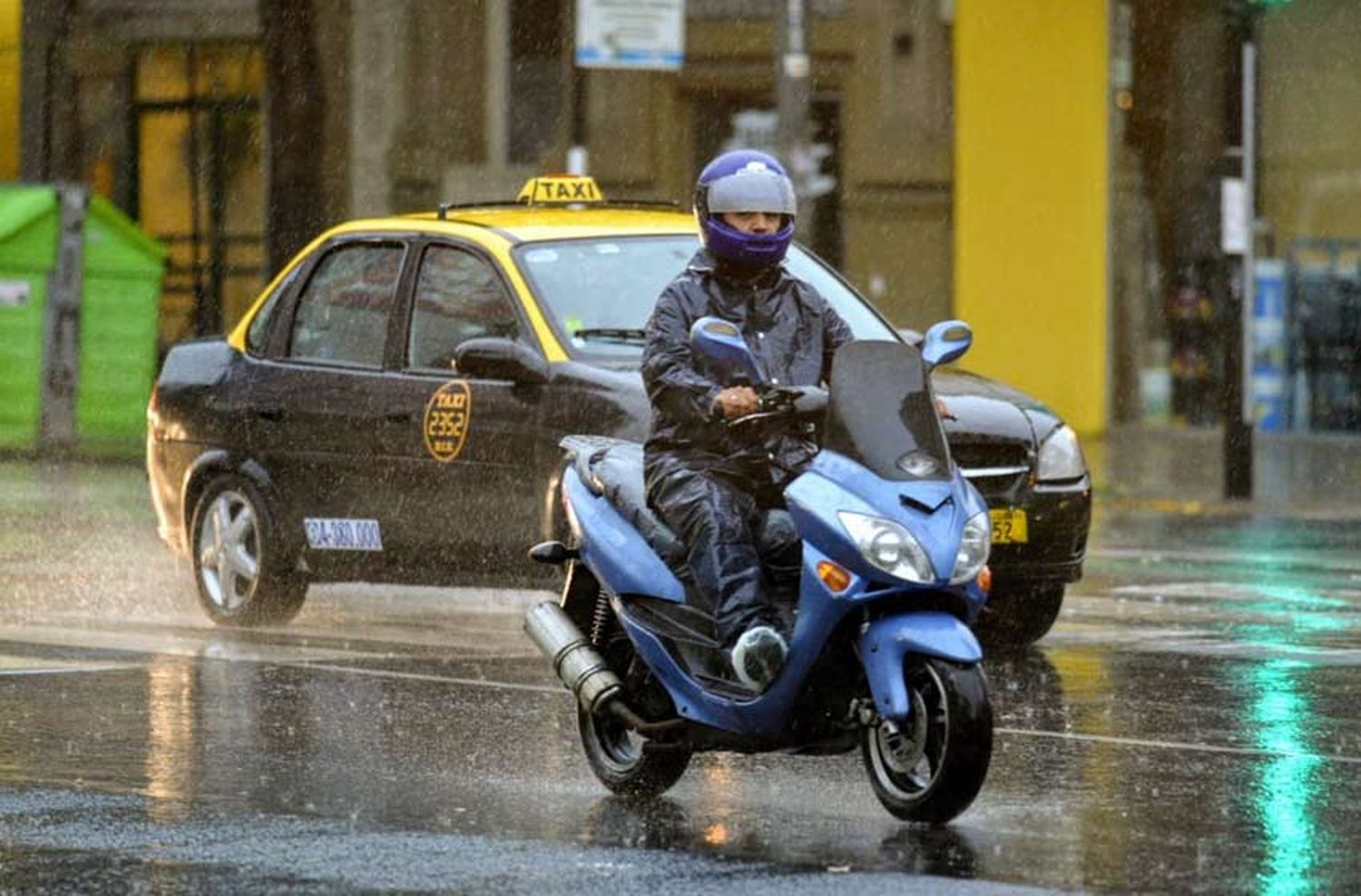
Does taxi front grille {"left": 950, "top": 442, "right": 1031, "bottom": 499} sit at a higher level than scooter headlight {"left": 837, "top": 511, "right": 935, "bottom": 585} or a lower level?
lower

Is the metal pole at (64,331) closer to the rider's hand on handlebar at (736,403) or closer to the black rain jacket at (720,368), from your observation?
the black rain jacket at (720,368)

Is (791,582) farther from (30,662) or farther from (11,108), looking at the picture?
(11,108)

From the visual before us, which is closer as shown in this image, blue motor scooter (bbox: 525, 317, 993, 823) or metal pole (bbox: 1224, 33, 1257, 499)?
blue motor scooter (bbox: 525, 317, 993, 823)

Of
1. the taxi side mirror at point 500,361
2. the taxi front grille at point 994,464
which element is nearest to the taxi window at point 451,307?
the taxi side mirror at point 500,361

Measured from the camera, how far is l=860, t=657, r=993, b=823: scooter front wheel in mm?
8055

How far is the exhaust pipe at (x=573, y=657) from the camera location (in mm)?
8961

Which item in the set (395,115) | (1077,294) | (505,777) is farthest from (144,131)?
(505,777)

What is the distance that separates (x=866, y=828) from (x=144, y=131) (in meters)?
23.9

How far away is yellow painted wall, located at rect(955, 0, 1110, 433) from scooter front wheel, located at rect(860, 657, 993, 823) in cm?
1940

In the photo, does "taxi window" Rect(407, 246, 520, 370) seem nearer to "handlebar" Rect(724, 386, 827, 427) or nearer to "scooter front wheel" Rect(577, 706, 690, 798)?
"scooter front wheel" Rect(577, 706, 690, 798)

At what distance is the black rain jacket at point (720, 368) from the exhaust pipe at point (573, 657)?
0.52 metres

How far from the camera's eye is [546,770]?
31.2ft

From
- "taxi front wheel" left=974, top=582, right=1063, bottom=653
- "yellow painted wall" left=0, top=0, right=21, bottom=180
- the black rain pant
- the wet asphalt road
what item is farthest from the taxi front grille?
"yellow painted wall" left=0, top=0, right=21, bottom=180

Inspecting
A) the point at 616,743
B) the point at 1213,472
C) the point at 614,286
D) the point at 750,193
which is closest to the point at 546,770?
the point at 616,743
